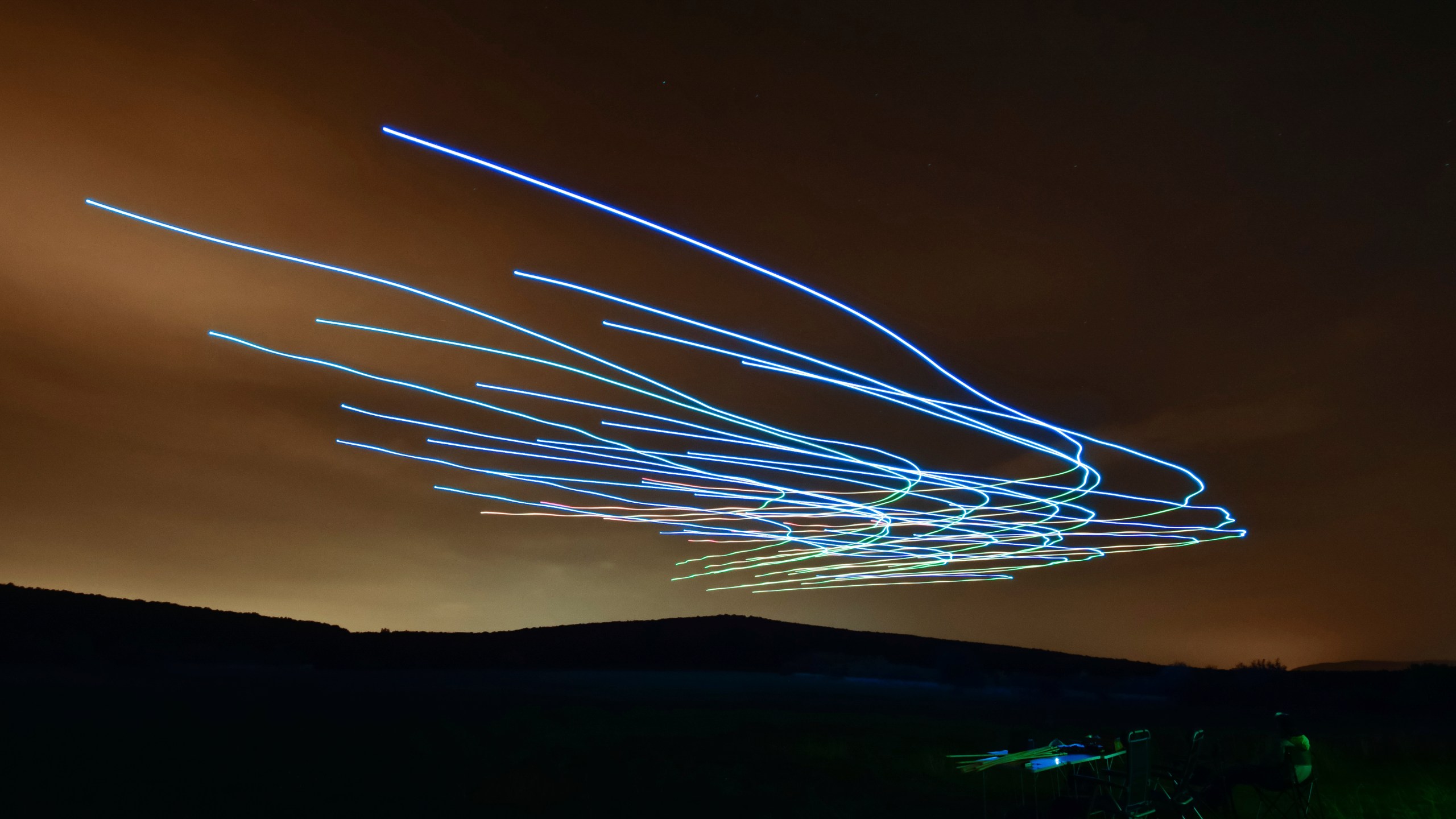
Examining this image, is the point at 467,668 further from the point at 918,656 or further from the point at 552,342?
the point at 552,342

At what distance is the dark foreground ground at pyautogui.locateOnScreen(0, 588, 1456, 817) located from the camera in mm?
8625

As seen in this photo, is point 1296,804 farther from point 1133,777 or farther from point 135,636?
point 135,636

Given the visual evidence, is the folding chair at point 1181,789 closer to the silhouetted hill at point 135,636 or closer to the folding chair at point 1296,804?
the folding chair at point 1296,804

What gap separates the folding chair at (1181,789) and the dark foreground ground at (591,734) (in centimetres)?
116

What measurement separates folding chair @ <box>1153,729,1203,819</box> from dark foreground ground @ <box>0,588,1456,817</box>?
45.5 inches

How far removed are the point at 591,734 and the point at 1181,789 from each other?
7.93 meters

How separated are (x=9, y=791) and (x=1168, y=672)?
3024cm

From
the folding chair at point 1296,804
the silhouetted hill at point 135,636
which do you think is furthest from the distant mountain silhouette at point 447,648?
the folding chair at point 1296,804

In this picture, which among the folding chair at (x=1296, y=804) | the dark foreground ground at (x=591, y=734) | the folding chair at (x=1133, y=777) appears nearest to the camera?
the folding chair at (x=1133, y=777)

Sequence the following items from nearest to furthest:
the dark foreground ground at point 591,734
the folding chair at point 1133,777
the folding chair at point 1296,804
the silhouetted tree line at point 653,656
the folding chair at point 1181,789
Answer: the folding chair at point 1133,777 < the folding chair at point 1181,789 < the folding chair at point 1296,804 < the dark foreground ground at point 591,734 < the silhouetted tree line at point 653,656

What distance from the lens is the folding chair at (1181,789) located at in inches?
289

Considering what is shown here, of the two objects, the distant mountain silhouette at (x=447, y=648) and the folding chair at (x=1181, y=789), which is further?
the distant mountain silhouette at (x=447, y=648)

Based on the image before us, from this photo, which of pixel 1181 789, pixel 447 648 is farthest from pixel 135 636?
pixel 1181 789

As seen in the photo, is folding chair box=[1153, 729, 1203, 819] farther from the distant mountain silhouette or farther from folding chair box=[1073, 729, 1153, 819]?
the distant mountain silhouette
